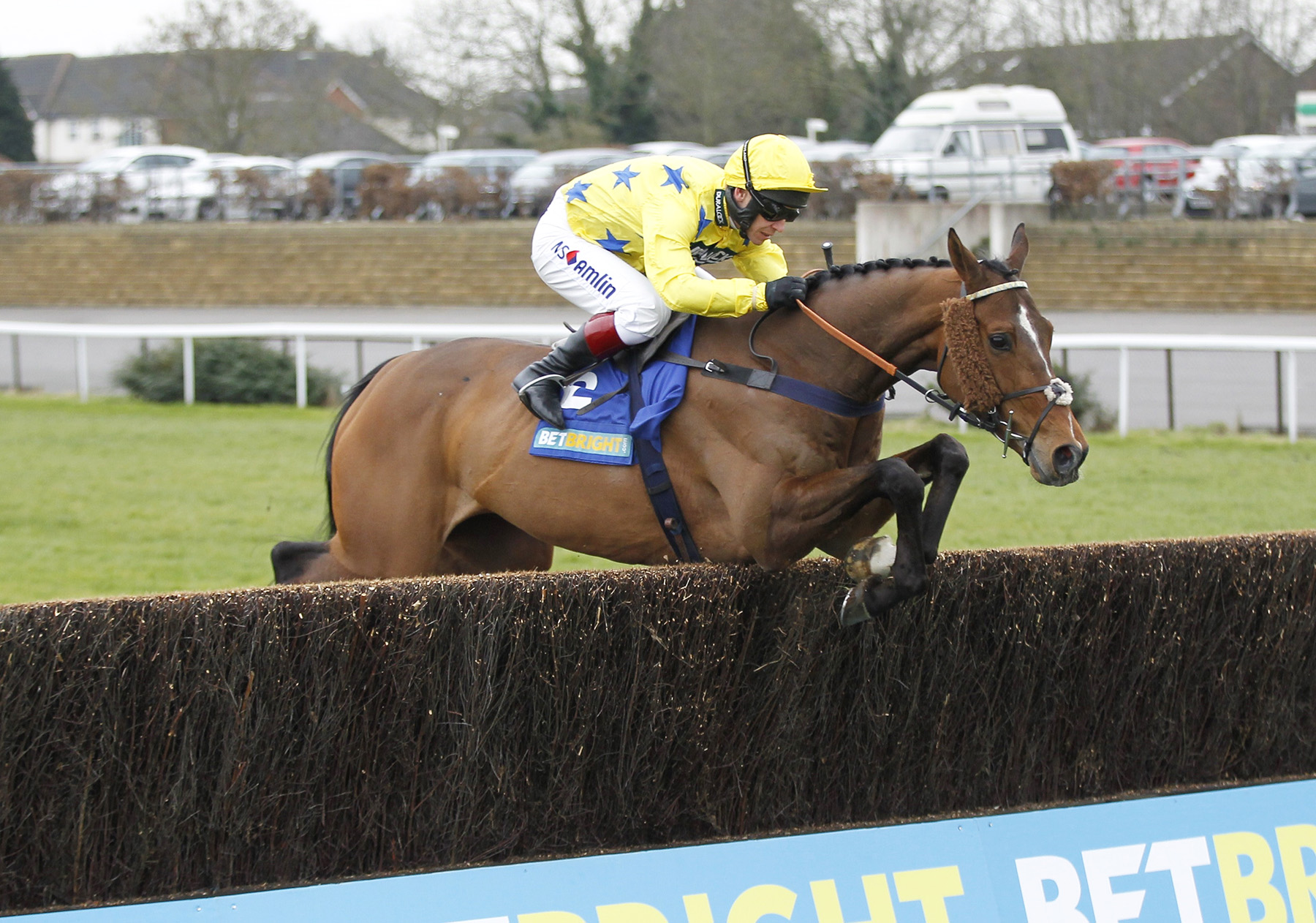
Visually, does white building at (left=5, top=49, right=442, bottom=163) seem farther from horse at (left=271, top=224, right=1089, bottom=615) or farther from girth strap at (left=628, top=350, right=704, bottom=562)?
girth strap at (left=628, top=350, right=704, bottom=562)

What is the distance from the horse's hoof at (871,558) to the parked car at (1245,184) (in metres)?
17.5

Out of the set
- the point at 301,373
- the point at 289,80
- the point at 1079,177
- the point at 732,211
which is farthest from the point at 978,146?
the point at 289,80

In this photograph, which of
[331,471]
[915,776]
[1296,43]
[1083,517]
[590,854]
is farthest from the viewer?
[1296,43]

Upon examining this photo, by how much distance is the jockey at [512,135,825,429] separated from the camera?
3.49 m

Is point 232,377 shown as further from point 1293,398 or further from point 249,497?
point 1293,398

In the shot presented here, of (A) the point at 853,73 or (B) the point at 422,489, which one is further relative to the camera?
(A) the point at 853,73

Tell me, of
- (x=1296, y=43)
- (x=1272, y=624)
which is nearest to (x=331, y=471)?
(x=1272, y=624)

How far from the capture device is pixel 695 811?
11.3ft

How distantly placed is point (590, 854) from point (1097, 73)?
3600 centimetres

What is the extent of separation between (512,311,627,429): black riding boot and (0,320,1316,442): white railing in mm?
6209

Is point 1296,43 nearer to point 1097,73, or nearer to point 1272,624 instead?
point 1097,73

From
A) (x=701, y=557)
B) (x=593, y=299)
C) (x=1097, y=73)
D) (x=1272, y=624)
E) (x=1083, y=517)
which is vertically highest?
Answer: (x=1097, y=73)

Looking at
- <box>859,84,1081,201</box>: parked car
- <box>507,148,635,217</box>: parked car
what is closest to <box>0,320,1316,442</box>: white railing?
<box>859,84,1081,201</box>: parked car

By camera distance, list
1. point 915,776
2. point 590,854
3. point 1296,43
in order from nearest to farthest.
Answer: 1. point 590,854
2. point 915,776
3. point 1296,43
